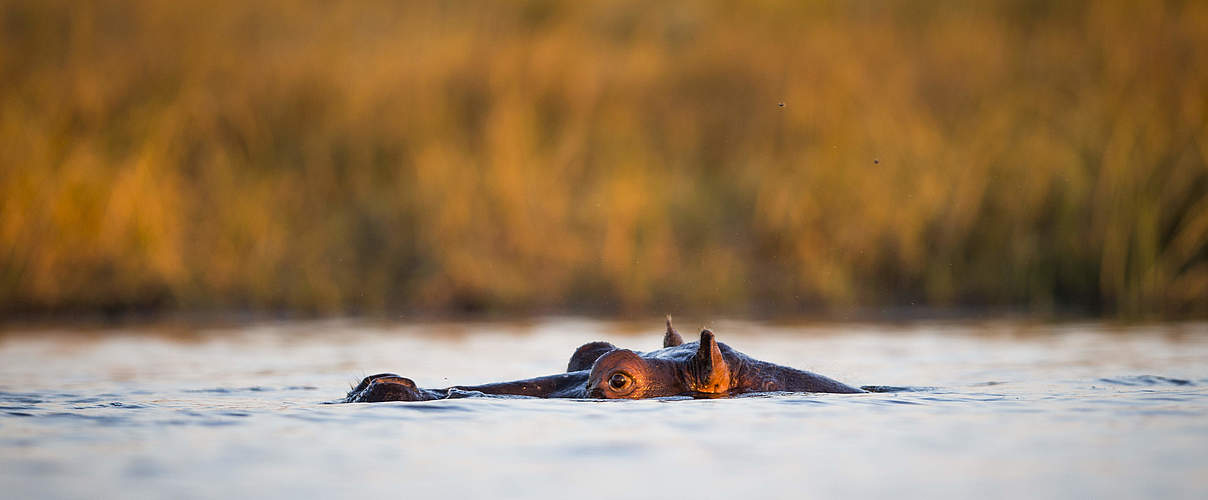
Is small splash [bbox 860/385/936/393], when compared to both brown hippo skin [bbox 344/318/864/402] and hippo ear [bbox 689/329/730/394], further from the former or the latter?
hippo ear [bbox 689/329/730/394]

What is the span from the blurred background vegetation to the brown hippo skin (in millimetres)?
5308

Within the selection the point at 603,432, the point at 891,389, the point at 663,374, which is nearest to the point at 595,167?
the point at 891,389

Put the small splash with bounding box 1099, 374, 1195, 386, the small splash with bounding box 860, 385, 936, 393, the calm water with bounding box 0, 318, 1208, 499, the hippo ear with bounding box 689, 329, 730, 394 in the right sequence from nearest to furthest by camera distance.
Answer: the calm water with bounding box 0, 318, 1208, 499 → the hippo ear with bounding box 689, 329, 730, 394 → the small splash with bounding box 860, 385, 936, 393 → the small splash with bounding box 1099, 374, 1195, 386

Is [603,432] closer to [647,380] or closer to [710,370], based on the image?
[647,380]

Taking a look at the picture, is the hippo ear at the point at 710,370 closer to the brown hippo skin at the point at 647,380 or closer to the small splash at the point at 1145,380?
the brown hippo skin at the point at 647,380

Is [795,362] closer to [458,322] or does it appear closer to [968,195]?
[458,322]

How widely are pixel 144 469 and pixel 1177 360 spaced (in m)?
5.18

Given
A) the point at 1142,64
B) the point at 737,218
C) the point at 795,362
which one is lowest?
the point at 795,362

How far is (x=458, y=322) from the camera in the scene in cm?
1066

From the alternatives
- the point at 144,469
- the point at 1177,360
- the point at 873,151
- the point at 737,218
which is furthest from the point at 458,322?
the point at 144,469

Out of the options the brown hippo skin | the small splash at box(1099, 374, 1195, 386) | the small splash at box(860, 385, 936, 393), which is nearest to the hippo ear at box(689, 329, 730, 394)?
the brown hippo skin

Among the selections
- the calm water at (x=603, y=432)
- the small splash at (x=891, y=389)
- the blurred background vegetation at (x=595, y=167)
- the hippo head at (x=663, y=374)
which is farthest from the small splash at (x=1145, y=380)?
the blurred background vegetation at (x=595, y=167)

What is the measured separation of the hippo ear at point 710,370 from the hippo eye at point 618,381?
301 millimetres

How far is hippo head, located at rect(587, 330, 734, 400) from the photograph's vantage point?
5.63 meters
